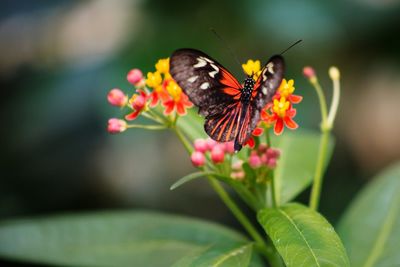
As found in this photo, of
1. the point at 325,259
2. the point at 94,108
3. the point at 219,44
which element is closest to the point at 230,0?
Result: the point at 219,44

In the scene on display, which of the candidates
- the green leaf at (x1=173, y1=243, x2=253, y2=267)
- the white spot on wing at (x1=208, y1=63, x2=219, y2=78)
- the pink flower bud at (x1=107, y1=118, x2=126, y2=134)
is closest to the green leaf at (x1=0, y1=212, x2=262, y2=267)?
the green leaf at (x1=173, y1=243, x2=253, y2=267)

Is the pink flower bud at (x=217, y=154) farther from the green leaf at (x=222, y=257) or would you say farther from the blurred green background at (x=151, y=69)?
the blurred green background at (x=151, y=69)

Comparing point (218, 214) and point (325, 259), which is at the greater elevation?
point (325, 259)

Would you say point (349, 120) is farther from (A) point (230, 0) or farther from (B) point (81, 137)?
(B) point (81, 137)

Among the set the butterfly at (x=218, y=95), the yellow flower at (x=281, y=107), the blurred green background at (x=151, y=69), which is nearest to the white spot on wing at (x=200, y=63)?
the butterfly at (x=218, y=95)

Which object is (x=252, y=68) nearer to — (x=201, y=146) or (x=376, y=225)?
(x=201, y=146)

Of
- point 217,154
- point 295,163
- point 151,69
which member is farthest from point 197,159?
point 151,69

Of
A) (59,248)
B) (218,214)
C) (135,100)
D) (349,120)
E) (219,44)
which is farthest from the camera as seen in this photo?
(349,120)

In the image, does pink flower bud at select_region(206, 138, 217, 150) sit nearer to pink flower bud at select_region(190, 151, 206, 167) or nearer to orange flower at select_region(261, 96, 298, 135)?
pink flower bud at select_region(190, 151, 206, 167)
